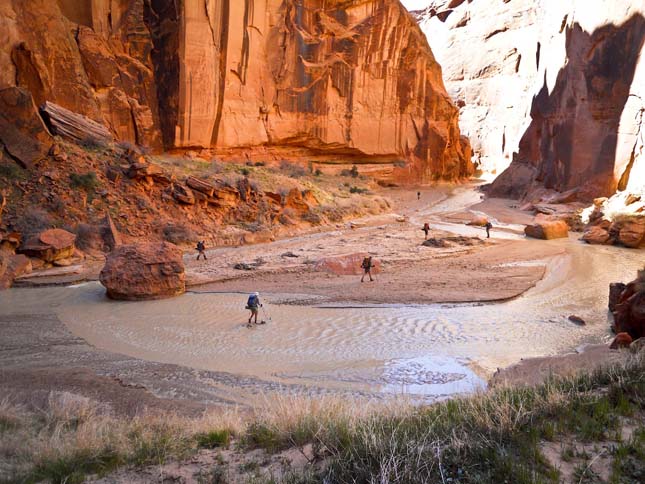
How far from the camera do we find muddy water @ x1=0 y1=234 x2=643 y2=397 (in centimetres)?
764

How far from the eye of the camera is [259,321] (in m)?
10.2

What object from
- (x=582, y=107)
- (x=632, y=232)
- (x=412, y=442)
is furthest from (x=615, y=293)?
(x=582, y=107)

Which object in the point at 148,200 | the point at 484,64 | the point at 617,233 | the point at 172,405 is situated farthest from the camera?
the point at 484,64

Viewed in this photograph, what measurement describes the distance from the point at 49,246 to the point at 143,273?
465cm

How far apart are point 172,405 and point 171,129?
2560 cm

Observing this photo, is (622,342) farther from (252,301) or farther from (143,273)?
(143,273)

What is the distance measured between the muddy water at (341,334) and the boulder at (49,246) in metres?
2.21

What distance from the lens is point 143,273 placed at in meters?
12.1

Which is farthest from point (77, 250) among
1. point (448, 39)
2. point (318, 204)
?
point (448, 39)

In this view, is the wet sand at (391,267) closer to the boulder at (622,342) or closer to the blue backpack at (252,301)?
the blue backpack at (252,301)

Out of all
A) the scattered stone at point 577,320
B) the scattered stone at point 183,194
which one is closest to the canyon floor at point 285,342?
the scattered stone at point 577,320

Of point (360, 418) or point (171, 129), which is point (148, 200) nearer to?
point (171, 129)

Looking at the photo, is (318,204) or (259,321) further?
(318,204)

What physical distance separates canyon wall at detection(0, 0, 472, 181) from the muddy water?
47.2 ft
